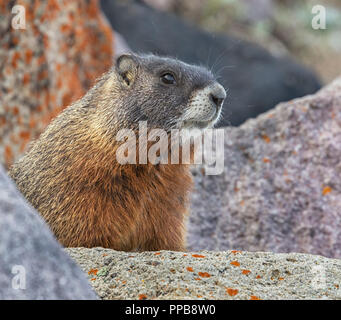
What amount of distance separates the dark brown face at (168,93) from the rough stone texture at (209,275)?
130cm

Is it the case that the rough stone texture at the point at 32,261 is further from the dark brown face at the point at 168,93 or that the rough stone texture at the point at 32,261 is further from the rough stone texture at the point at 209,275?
the dark brown face at the point at 168,93

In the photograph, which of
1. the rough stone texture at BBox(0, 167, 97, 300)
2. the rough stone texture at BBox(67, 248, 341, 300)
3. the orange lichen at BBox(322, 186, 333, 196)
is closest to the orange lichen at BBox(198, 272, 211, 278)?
the rough stone texture at BBox(67, 248, 341, 300)

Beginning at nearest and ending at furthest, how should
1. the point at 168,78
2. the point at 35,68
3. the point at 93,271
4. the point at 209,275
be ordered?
1. the point at 209,275
2. the point at 93,271
3. the point at 168,78
4. the point at 35,68

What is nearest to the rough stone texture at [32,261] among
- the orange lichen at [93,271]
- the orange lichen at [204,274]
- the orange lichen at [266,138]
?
the orange lichen at [93,271]

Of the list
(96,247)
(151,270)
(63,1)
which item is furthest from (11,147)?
(151,270)

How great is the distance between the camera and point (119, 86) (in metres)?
5.84

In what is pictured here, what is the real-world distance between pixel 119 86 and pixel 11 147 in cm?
349

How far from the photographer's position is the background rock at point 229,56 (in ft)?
42.7

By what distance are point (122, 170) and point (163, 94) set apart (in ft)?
2.73

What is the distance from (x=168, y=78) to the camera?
5.65 metres

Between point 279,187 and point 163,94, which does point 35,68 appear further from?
point 279,187

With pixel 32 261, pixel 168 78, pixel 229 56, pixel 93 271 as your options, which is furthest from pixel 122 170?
pixel 229 56
